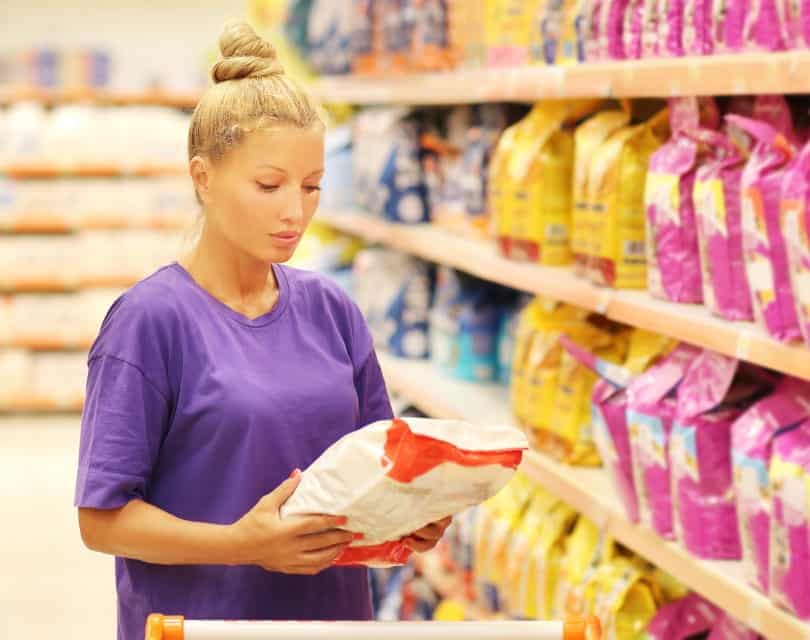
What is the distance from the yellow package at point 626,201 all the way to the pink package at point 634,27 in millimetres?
176

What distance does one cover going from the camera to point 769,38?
2.34 metres

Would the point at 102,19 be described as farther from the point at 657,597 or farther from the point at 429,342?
the point at 657,597

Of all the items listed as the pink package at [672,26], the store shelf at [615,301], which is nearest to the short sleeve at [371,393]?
the store shelf at [615,301]

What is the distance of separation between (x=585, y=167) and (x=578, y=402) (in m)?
0.52

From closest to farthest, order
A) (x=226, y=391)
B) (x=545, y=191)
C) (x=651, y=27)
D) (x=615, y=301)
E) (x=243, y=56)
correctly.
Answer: (x=226, y=391) < (x=243, y=56) < (x=651, y=27) < (x=615, y=301) < (x=545, y=191)

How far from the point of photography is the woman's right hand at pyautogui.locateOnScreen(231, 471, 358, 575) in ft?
5.66

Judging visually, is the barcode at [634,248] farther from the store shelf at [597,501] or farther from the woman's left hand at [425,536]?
the woman's left hand at [425,536]

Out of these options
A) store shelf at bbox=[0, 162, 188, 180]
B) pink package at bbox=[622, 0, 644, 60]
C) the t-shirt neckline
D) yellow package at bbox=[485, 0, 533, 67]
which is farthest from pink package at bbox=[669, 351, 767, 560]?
store shelf at bbox=[0, 162, 188, 180]

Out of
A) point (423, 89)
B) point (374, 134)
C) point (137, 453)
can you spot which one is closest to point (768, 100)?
point (137, 453)

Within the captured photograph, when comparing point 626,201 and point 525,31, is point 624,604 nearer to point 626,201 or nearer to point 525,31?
point 626,201

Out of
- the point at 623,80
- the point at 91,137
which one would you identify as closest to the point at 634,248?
the point at 623,80

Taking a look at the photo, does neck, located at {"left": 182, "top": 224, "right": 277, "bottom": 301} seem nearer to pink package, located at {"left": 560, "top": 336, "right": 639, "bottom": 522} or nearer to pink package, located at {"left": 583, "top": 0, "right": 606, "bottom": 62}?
pink package, located at {"left": 560, "top": 336, "right": 639, "bottom": 522}

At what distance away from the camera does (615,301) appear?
294 centimetres

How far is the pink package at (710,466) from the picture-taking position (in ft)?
8.59
